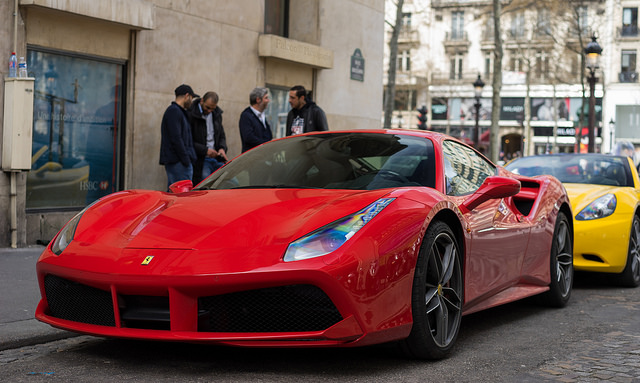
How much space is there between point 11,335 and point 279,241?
6.02 ft

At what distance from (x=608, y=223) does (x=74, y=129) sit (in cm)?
631

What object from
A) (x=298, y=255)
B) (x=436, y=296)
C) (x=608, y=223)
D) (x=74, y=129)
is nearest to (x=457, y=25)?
→ (x=74, y=129)

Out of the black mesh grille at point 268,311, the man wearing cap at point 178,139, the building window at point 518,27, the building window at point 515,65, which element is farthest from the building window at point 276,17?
the building window at point 515,65

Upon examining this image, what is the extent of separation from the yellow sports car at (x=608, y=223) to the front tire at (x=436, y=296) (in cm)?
360

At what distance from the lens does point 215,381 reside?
3697 mm

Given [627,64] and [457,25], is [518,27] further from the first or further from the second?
[627,64]

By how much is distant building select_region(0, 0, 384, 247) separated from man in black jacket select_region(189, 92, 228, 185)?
0.95 m

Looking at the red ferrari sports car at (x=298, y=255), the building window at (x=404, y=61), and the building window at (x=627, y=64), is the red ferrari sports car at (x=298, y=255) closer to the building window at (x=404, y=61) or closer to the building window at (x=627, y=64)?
the building window at (x=627, y=64)

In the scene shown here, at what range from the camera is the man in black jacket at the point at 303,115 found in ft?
33.4

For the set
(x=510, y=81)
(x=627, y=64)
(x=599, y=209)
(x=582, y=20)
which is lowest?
(x=599, y=209)

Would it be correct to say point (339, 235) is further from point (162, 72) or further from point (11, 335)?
point (162, 72)

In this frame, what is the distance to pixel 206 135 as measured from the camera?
35.7 feet

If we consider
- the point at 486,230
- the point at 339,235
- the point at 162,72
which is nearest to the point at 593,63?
the point at 162,72

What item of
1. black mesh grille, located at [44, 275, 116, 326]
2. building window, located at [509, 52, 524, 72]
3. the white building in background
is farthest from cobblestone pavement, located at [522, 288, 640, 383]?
building window, located at [509, 52, 524, 72]
